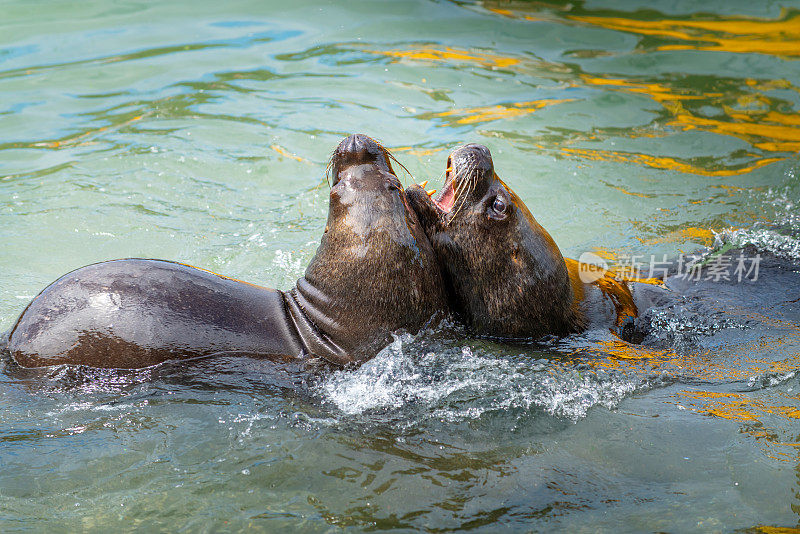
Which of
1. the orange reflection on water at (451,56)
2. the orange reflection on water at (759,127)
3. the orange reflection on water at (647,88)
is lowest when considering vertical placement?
the orange reflection on water at (759,127)

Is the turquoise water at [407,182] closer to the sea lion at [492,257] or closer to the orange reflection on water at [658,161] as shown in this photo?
the orange reflection on water at [658,161]

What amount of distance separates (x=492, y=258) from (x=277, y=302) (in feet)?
4.55

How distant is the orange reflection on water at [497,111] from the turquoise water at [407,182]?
0.15ft

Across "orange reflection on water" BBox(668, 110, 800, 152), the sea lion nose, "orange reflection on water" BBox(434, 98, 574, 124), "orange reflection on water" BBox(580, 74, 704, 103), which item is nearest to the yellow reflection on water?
the sea lion nose

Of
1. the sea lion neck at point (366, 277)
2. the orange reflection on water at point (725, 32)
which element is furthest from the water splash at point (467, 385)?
the orange reflection on water at point (725, 32)

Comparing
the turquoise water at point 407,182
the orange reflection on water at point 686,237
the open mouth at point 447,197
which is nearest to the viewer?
the turquoise water at point 407,182

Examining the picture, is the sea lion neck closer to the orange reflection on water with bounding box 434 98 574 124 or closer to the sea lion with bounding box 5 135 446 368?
the sea lion with bounding box 5 135 446 368

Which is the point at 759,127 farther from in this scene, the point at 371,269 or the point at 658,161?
the point at 371,269

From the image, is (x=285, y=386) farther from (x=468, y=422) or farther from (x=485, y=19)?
(x=485, y=19)

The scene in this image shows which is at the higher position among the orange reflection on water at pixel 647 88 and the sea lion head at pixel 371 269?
the orange reflection on water at pixel 647 88

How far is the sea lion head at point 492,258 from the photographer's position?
5.03 meters

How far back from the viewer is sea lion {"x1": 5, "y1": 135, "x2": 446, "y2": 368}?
4.34 m

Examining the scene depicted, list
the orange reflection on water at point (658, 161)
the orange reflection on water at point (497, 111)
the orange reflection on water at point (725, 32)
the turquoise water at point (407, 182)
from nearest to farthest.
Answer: the turquoise water at point (407, 182) → the orange reflection on water at point (658, 161) → the orange reflection on water at point (497, 111) → the orange reflection on water at point (725, 32)

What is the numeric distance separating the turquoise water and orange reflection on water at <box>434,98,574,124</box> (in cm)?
4
